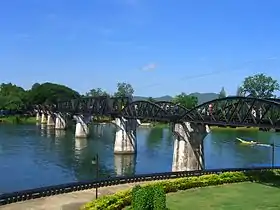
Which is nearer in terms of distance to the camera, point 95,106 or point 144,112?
point 144,112

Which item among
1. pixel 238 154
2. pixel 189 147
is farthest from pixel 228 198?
pixel 238 154

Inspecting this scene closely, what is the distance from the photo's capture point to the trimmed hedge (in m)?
35.1

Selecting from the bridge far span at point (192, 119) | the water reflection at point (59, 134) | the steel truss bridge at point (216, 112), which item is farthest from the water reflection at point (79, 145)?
the water reflection at point (59, 134)

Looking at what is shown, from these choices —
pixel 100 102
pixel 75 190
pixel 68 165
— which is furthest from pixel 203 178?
pixel 100 102

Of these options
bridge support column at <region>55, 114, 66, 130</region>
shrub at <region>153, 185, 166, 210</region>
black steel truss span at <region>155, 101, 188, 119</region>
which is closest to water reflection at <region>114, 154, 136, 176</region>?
black steel truss span at <region>155, 101, 188, 119</region>

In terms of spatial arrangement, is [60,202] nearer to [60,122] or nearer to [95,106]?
[95,106]

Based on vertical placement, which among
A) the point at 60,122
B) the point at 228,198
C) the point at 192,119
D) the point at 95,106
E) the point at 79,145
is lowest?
the point at 228,198

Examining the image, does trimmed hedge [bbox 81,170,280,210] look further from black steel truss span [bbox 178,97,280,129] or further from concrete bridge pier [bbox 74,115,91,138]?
concrete bridge pier [bbox 74,115,91,138]

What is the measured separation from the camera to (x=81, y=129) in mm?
132250

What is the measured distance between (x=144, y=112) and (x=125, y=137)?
815cm

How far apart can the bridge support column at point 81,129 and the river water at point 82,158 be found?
3.55 m

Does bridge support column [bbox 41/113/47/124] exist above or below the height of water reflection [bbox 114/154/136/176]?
above

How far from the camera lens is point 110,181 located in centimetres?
4588

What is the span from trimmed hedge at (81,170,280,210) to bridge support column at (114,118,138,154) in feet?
150
